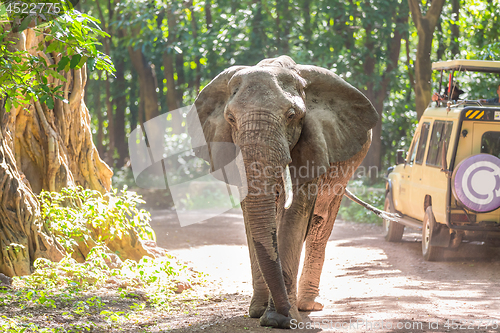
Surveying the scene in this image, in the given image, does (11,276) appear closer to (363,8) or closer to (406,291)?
(406,291)

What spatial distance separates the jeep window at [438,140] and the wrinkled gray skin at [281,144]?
3.43m

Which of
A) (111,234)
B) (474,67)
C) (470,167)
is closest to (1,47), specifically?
(111,234)

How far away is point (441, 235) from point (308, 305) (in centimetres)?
387

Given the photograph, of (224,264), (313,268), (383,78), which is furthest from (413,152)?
(383,78)

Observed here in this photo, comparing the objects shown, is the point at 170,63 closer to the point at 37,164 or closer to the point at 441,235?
the point at 37,164

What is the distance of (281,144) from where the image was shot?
4855mm

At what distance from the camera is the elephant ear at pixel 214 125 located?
5.39 meters

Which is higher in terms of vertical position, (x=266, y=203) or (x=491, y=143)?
(x=491, y=143)

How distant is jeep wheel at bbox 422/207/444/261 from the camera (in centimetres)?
925

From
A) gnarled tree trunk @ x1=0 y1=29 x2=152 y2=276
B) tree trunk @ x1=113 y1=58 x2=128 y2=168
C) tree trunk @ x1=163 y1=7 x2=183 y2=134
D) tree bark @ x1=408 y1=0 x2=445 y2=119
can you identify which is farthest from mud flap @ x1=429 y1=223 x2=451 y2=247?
tree trunk @ x1=113 y1=58 x2=128 y2=168

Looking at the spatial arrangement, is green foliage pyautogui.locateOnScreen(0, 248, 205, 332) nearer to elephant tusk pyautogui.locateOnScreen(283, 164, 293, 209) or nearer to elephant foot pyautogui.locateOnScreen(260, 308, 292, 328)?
elephant foot pyautogui.locateOnScreen(260, 308, 292, 328)

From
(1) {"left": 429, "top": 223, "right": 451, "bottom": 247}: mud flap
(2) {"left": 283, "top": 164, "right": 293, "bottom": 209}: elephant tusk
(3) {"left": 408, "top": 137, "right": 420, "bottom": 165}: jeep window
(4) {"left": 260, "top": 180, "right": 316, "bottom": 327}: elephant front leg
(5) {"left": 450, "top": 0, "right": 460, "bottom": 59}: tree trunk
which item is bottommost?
(1) {"left": 429, "top": 223, "right": 451, "bottom": 247}: mud flap

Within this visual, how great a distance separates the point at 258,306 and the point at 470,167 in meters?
4.54

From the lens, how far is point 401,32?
56.5 feet
